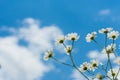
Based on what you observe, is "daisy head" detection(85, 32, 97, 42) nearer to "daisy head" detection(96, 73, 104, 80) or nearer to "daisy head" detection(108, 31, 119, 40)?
"daisy head" detection(108, 31, 119, 40)

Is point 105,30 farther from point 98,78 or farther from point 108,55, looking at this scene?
point 98,78

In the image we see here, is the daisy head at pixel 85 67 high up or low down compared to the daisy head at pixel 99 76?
up

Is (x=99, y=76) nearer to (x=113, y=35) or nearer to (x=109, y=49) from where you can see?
(x=109, y=49)

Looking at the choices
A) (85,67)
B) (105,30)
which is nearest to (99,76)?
(85,67)

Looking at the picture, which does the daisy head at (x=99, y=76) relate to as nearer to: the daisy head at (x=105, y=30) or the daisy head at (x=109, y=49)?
the daisy head at (x=109, y=49)

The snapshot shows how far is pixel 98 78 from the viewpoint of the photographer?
862 cm

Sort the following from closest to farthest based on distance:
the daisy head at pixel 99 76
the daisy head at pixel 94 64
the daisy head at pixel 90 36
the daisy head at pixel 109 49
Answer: the daisy head at pixel 99 76 < the daisy head at pixel 109 49 < the daisy head at pixel 94 64 < the daisy head at pixel 90 36

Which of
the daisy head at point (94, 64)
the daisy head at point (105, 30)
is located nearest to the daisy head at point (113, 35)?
the daisy head at point (105, 30)

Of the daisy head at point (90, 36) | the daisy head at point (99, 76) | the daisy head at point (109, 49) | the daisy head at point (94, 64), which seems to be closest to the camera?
the daisy head at point (99, 76)

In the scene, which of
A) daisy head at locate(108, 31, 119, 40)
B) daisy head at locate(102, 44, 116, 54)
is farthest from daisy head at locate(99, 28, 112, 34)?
daisy head at locate(102, 44, 116, 54)

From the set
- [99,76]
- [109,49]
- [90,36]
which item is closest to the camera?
[99,76]

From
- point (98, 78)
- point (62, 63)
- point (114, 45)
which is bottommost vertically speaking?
point (98, 78)

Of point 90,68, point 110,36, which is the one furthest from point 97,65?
point 110,36

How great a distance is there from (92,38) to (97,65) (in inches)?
37.7
